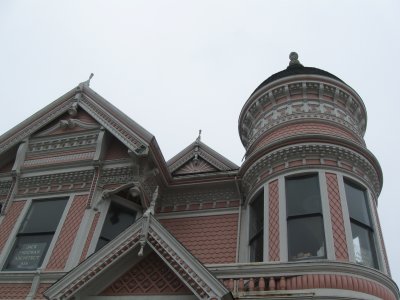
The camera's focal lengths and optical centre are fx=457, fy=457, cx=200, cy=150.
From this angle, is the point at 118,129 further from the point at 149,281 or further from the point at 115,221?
the point at 149,281

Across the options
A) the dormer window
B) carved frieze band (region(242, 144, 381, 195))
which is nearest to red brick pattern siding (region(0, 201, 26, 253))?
the dormer window

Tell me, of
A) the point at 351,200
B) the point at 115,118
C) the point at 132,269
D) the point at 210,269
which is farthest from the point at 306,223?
the point at 115,118

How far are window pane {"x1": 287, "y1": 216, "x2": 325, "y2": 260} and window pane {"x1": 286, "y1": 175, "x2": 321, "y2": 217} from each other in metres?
0.23

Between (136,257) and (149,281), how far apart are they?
620mm

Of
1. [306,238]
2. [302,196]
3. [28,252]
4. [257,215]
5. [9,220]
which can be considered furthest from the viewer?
[9,220]

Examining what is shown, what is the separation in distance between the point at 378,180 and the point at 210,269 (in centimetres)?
561

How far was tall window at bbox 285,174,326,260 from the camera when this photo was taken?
382 inches

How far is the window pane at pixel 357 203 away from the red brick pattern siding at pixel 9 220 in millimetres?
9022

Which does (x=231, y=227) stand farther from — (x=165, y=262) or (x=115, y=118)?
(x=115, y=118)

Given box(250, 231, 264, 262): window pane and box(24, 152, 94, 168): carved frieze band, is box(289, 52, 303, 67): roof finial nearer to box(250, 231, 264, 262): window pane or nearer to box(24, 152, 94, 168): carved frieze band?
box(250, 231, 264, 262): window pane

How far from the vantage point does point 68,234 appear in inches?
473

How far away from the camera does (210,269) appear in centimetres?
911

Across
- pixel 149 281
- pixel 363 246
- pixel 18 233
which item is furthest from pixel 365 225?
pixel 18 233

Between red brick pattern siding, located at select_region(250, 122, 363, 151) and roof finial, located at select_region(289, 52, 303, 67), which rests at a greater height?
roof finial, located at select_region(289, 52, 303, 67)
